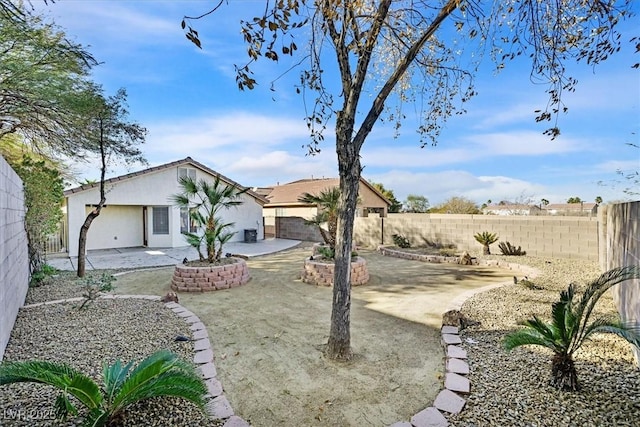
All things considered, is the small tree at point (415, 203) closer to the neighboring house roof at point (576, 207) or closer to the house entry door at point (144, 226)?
the neighboring house roof at point (576, 207)

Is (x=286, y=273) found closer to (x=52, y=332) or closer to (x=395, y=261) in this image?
(x=395, y=261)

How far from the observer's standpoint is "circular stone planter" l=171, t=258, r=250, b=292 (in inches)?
335

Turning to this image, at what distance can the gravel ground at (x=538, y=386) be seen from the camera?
304cm

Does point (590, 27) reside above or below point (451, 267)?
above

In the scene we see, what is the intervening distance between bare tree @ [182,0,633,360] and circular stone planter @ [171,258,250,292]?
4802mm

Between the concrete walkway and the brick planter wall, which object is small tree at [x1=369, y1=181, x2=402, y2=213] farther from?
the brick planter wall

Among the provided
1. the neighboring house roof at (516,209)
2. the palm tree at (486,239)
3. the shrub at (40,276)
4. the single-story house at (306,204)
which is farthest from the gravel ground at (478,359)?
the single-story house at (306,204)

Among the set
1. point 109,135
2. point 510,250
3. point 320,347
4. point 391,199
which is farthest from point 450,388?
point 391,199

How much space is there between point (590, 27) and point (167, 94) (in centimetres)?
1124

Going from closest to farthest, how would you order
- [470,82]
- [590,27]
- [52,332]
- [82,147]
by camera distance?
[590,27] < [52,332] < [470,82] < [82,147]

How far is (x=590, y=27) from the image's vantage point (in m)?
4.67

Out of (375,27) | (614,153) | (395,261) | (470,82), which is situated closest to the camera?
(375,27)

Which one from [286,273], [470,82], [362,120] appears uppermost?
[470,82]

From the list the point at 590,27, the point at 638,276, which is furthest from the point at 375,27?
the point at 638,276
